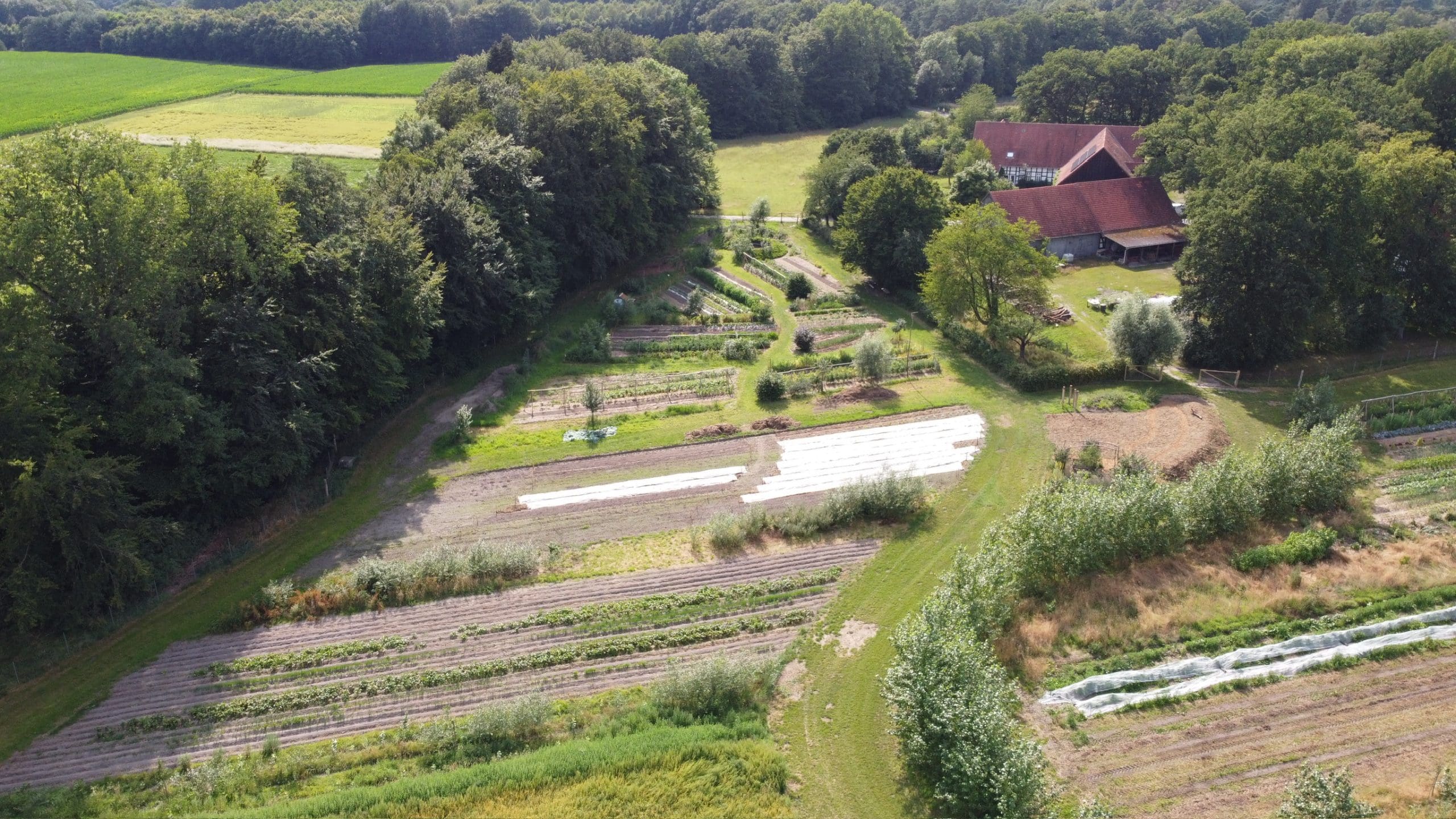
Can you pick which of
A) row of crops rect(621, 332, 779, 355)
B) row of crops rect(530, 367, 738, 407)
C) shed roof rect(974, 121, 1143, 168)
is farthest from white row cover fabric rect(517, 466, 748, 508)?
shed roof rect(974, 121, 1143, 168)

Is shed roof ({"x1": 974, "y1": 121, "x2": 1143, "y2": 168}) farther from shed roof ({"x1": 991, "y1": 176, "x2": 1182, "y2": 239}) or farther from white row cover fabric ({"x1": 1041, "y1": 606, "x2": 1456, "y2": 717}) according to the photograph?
white row cover fabric ({"x1": 1041, "y1": 606, "x2": 1456, "y2": 717})

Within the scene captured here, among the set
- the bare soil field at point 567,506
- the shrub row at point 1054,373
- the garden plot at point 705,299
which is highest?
the garden plot at point 705,299

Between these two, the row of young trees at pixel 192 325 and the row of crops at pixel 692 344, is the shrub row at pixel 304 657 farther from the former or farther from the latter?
the row of crops at pixel 692 344

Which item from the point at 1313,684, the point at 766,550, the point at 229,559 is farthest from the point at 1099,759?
the point at 229,559

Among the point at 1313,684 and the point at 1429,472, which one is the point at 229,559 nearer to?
the point at 1313,684

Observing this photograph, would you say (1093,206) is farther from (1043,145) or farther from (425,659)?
(425,659)

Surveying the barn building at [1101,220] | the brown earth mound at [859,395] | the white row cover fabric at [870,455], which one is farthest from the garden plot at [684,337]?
the barn building at [1101,220]
